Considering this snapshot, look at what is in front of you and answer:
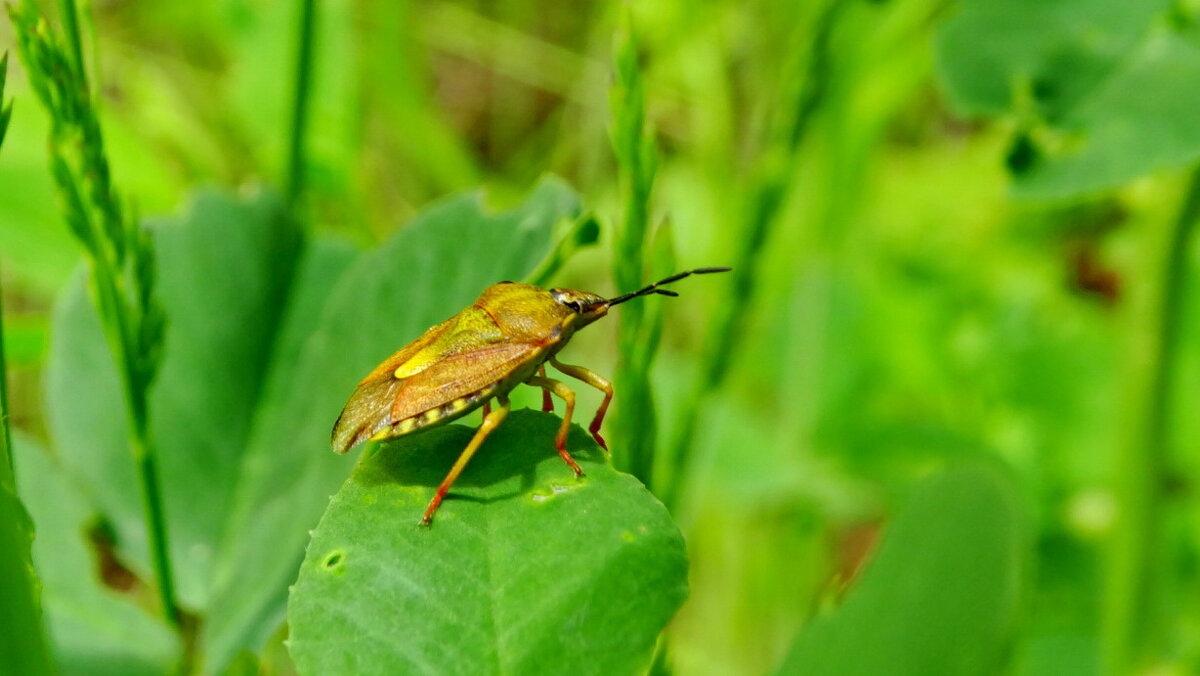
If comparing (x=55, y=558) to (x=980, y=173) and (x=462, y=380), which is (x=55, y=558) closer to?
(x=462, y=380)

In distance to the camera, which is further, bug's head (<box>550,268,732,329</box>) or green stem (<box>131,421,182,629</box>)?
bug's head (<box>550,268,732,329</box>)

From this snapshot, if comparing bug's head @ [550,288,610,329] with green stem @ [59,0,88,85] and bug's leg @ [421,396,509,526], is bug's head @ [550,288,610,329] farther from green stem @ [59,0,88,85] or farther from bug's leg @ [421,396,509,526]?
green stem @ [59,0,88,85]

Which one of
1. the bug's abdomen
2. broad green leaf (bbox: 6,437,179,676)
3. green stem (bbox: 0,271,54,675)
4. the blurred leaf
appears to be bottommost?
broad green leaf (bbox: 6,437,179,676)

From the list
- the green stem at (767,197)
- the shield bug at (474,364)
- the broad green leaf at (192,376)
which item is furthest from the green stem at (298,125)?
the green stem at (767,197)

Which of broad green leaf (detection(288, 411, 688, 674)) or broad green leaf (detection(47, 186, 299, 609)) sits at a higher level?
broad green leaf (detection(288, 411, 688, 674))

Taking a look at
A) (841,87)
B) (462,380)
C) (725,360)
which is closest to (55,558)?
(462,380)

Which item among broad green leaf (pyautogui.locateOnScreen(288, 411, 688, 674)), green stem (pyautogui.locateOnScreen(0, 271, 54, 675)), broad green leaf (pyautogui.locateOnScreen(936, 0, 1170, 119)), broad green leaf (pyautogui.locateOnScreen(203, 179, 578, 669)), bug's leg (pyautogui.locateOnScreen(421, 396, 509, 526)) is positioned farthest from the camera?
broad green leaf (pyautogui.locateOnScreen(936, 0, 1170, 119))

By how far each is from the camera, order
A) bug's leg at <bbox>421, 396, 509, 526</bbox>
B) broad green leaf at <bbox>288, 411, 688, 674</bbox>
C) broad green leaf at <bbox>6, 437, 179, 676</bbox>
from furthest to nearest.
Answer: broad green leaf at <bbox>6, 437, 179, 676</bbox> → bug's leg at <bbox>421, 396, 509, 526</bbox> → broad green leaf at <bbox>288, 411, 688, 674</bbox>

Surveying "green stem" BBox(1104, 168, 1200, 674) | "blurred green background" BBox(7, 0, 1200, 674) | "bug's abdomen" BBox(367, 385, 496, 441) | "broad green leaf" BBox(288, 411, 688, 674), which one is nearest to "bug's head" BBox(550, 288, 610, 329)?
"bug's abdomen" BBox(367, 385, 496, 441)
